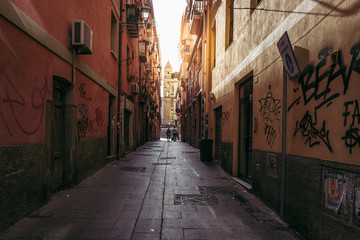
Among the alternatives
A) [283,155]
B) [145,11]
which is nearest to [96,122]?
[283,155]

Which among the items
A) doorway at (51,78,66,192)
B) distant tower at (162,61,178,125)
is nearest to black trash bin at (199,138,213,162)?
doorway at (51,78,66,192)

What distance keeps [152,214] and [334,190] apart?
2.91 m

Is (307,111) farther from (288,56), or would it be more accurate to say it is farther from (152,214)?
(152,214)

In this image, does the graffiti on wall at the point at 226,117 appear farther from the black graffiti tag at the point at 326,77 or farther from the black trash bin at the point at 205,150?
the black graffiti tag at the point at 326,77

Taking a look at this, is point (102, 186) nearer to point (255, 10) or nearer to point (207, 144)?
point (255, 10)

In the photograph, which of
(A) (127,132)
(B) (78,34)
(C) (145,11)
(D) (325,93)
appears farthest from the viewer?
(A) (127,132)

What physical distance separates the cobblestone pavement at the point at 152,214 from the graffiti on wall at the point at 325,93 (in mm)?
1574

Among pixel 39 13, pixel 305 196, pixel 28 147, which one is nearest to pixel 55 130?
pixel 28 147

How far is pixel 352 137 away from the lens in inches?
121

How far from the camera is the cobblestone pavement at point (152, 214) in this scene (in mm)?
4008


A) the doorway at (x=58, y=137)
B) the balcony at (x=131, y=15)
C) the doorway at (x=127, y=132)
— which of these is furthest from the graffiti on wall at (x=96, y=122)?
the doorway at (x=127, y=132)

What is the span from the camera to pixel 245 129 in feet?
27.3

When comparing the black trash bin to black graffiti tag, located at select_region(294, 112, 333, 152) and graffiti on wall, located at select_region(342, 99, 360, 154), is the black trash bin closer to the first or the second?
black graffiti tag, located at select_region(294, 112, 333, 152)

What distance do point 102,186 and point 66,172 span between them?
0.95 metres
